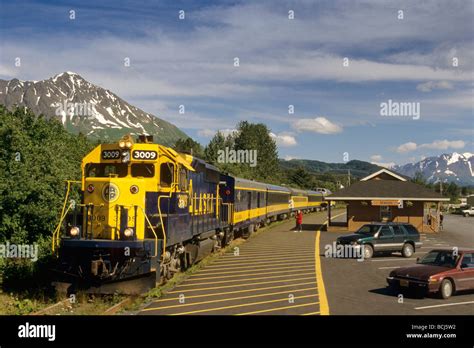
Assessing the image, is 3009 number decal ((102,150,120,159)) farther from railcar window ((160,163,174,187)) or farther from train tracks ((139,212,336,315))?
train tracks ((139,212,336,315))

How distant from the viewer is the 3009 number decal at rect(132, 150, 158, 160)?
48.6 feet

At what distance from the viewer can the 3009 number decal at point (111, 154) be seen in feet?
49.0

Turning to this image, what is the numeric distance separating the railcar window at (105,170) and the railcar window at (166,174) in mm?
1068

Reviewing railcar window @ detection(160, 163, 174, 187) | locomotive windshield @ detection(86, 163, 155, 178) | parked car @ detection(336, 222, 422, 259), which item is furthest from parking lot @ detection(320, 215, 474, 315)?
locomotive windshield @ detection(86, 163, 155, 178)

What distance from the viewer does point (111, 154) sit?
15.0 m

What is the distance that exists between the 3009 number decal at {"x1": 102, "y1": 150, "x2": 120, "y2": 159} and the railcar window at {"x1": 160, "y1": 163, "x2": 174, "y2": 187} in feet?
4.45

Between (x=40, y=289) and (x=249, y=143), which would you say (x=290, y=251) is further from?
(x=249, y=143)

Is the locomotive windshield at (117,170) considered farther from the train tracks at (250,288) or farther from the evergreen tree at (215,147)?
the evergreen tree at (215,147)

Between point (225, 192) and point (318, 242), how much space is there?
8.42 meters

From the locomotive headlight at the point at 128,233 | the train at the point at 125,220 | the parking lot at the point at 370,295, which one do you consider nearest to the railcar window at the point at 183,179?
the train at the point at 125,220

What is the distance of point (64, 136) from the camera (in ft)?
123

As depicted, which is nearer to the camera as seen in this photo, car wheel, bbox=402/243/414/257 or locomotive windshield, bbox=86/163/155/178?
locomotive windshield, bbox=86/163/155/178

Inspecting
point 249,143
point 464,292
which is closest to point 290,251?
point 464,292

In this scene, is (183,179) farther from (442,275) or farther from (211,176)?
(442,275)
